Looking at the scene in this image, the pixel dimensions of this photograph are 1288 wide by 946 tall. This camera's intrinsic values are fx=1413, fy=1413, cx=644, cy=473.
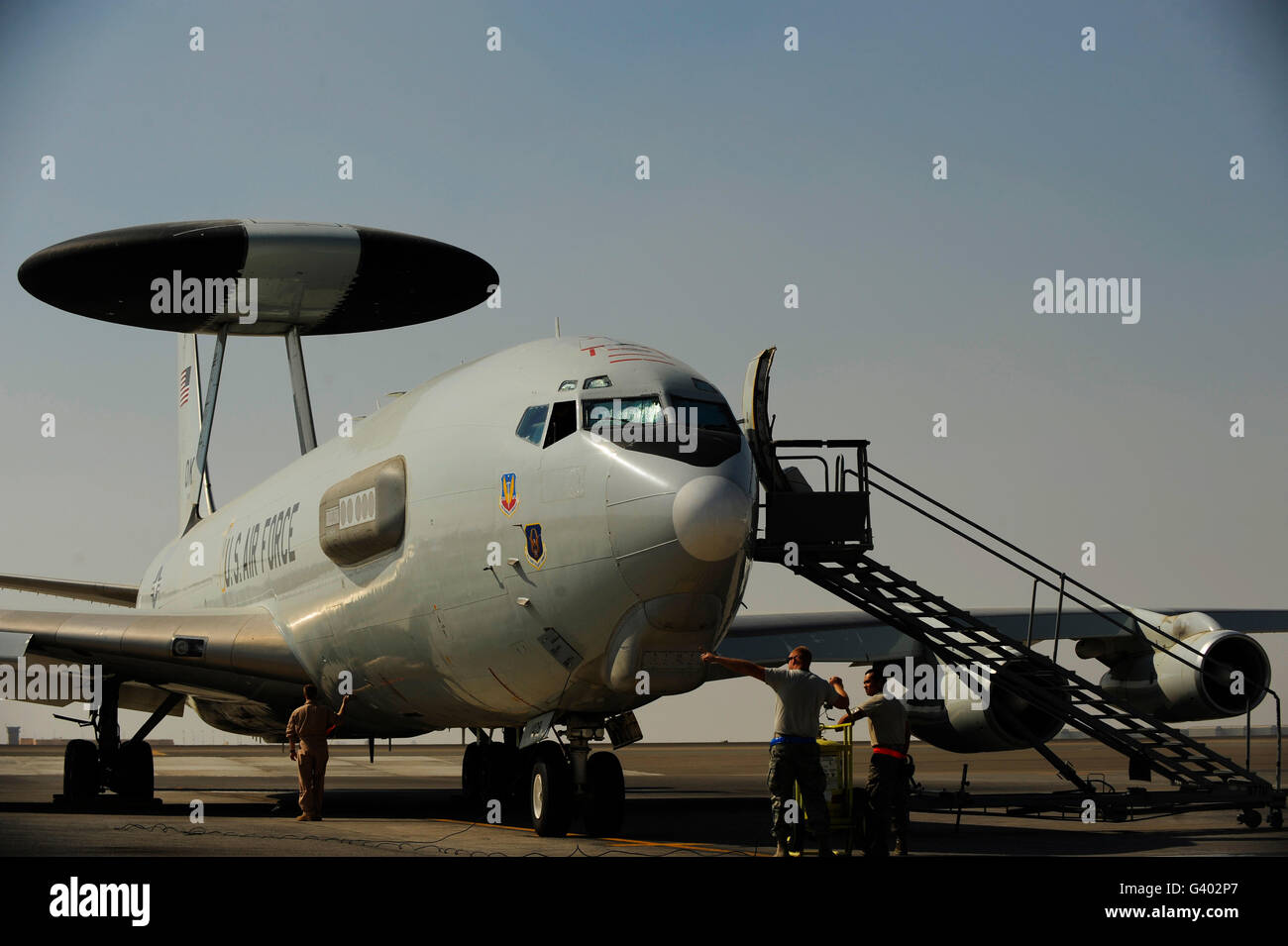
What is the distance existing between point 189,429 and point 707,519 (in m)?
32.3

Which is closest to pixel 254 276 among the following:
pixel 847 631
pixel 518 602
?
pixel 847 631

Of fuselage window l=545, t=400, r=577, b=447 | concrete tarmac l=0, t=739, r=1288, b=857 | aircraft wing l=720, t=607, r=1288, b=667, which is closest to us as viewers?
concrete tarmac l=0, t=739, r=1288, b=857

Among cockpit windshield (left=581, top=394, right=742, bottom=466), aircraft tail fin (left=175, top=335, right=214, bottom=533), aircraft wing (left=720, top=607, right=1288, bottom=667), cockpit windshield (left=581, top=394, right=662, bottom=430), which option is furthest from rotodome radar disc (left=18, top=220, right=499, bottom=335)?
cockpit windshield (left=581, top=394, right=742, bottom=466)

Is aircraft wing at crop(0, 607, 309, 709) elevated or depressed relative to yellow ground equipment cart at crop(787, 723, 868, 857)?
elevated

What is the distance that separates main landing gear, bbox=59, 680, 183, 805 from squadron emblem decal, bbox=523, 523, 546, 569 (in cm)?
1128

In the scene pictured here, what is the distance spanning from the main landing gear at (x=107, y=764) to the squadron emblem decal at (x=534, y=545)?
11278 mm

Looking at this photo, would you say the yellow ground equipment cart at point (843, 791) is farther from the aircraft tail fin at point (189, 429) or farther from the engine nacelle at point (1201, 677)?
the aircraft tail fin at point (189, 429)

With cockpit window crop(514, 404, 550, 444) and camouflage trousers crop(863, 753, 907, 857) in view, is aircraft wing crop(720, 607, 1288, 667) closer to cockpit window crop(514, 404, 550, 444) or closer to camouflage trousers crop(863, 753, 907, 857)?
cockpit window crop(514, 404, 550, 444)

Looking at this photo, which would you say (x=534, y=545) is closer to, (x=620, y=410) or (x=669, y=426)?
(x=620, y=410)

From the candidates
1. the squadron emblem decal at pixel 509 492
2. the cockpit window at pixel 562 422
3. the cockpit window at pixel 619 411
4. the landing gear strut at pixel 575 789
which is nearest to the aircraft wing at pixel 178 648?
the landing gear strut at pixel 575 789

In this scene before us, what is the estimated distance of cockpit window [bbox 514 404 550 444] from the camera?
1395cm

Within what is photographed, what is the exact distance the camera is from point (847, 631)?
24172 millimetres
